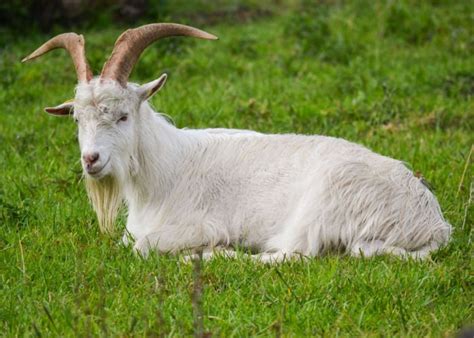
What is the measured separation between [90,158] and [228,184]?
1102 millimetres

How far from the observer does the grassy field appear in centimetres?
489

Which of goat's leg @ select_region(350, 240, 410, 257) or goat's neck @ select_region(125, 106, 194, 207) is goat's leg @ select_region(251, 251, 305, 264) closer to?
goat's leg @ select_region(350, 240, 410, 257)

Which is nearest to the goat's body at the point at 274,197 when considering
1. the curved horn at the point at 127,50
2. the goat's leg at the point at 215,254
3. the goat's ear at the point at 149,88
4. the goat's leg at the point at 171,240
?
the goat's leg at the point at 171,240

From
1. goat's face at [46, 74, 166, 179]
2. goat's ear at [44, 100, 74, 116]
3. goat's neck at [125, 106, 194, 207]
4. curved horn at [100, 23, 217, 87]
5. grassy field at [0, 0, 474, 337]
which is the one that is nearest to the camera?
grassy field at [0, 0, 474, 337]

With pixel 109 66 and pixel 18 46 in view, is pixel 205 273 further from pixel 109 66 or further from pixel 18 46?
pixel 18 46

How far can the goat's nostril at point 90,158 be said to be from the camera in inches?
231

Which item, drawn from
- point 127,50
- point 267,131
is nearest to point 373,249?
point 127,50

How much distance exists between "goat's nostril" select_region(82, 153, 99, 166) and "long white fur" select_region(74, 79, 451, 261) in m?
0.04

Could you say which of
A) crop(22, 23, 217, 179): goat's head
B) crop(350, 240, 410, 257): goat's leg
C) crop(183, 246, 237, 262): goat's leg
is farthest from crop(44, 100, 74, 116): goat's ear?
crop(350, 240, 410, 257): goat's leg

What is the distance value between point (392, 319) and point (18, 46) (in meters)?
8.78

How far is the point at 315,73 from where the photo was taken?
1096 centimetres

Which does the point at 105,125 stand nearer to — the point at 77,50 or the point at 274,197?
the point at 77,50

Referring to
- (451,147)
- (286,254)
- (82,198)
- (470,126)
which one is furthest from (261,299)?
(470,126)

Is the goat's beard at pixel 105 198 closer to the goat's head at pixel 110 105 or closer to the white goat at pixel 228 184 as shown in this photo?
the white goat at pixel 228 184
